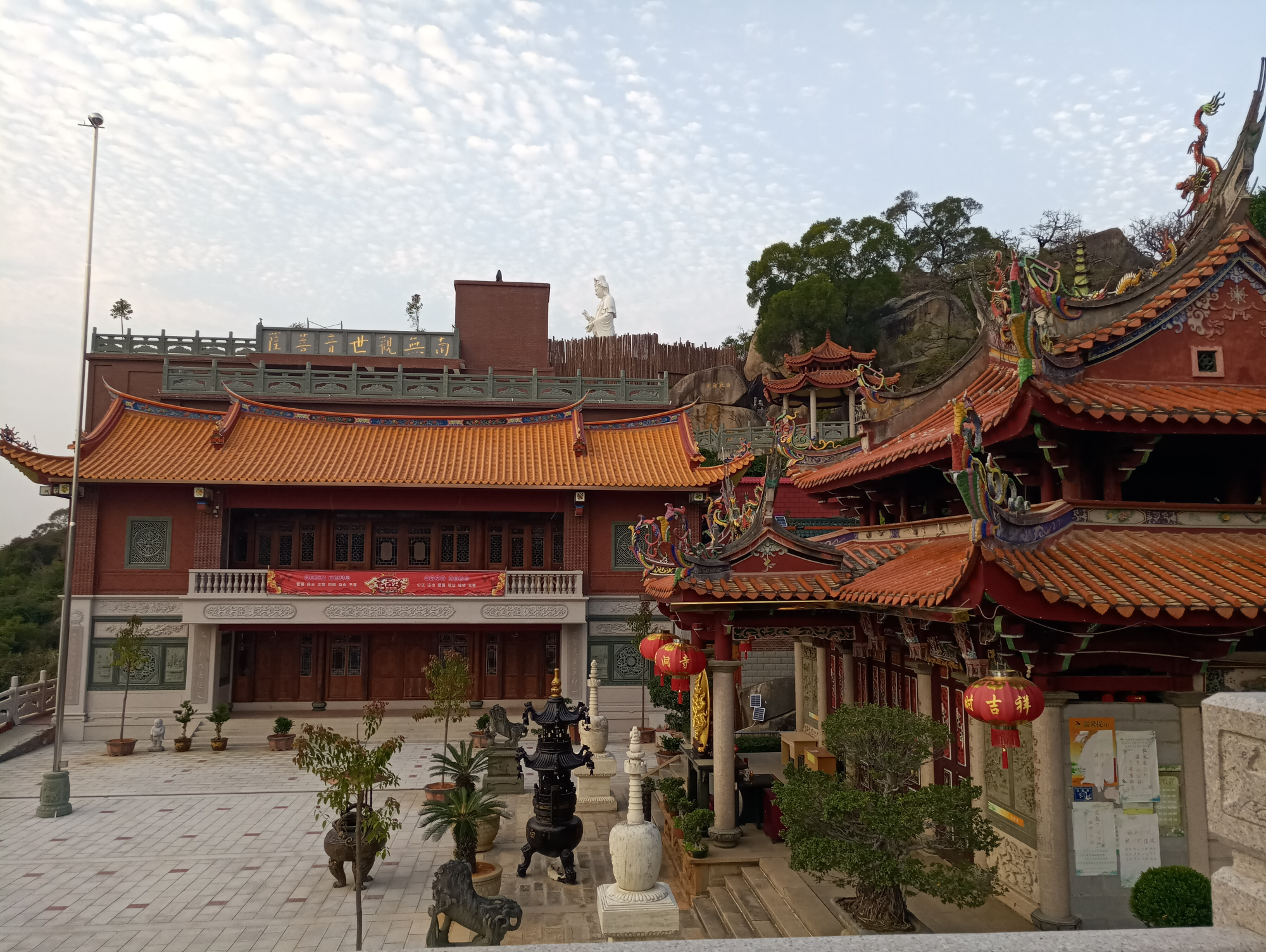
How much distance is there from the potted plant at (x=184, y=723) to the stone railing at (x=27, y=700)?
318cm

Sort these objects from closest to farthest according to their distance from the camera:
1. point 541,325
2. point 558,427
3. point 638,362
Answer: point 558,427, point 541,325, point 638,362

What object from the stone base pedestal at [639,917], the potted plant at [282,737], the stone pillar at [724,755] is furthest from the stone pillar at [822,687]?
the potted plant at [282,737]

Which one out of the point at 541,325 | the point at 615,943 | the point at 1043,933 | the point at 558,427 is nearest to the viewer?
the point at 615,943

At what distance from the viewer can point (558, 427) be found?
85.5ft

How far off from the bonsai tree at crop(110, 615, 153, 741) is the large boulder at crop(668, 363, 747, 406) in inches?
1085

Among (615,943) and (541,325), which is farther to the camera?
(541,325)

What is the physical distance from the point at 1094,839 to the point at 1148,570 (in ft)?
8.51

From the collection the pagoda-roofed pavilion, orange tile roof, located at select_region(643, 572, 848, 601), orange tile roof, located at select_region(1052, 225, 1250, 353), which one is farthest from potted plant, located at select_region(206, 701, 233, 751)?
the pagoda-roofed pavilion

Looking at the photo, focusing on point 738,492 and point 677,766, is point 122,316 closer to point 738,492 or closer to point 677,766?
point 738,492

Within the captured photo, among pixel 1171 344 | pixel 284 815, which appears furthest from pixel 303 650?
pixel 1171 344

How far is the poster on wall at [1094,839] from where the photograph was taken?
25.3 feet

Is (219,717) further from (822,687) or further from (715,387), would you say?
(715,387)

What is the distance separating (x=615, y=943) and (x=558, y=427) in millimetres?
23783

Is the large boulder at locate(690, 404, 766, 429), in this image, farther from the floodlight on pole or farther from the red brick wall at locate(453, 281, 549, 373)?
the floodlight on pole
